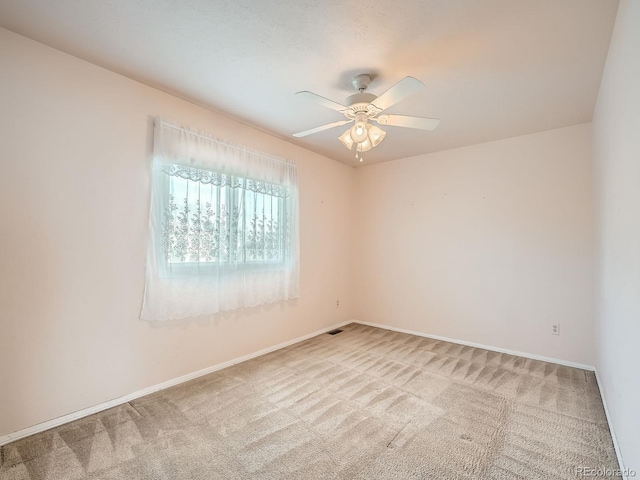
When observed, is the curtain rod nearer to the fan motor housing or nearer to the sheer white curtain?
the sheer white curtain

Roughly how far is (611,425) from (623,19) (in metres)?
2.34

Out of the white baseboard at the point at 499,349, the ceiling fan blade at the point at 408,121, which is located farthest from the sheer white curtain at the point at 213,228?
the white baseboard at the point at 499,349

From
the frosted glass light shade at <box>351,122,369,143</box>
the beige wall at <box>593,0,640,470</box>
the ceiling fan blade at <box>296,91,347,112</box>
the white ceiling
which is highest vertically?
the white ceiling

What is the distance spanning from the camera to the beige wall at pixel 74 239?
70.6 inches

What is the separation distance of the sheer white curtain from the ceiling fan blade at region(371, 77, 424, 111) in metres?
1.59

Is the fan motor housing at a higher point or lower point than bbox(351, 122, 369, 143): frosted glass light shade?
higher

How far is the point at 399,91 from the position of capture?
1.75 meters

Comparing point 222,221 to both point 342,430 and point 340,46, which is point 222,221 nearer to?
point 340,46

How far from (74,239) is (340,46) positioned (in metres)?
2.22

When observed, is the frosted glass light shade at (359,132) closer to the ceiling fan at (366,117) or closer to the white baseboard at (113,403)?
the ceiling fan at (366,117)

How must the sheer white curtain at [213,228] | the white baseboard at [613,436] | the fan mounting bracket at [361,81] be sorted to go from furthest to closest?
the sheer white curtain at [213,228] < the fan mounting bracket at [361,81] < the white baseboard at [613,436]

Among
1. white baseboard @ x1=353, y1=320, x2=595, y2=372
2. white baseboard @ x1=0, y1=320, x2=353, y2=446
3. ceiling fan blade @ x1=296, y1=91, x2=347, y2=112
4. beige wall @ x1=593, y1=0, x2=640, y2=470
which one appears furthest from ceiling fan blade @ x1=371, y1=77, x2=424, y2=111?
white baseboard @ x1=353, y1=320, x2=595, y2=372

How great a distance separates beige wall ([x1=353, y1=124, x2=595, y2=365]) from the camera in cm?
299

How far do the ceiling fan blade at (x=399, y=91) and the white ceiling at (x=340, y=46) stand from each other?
33 centimetres
